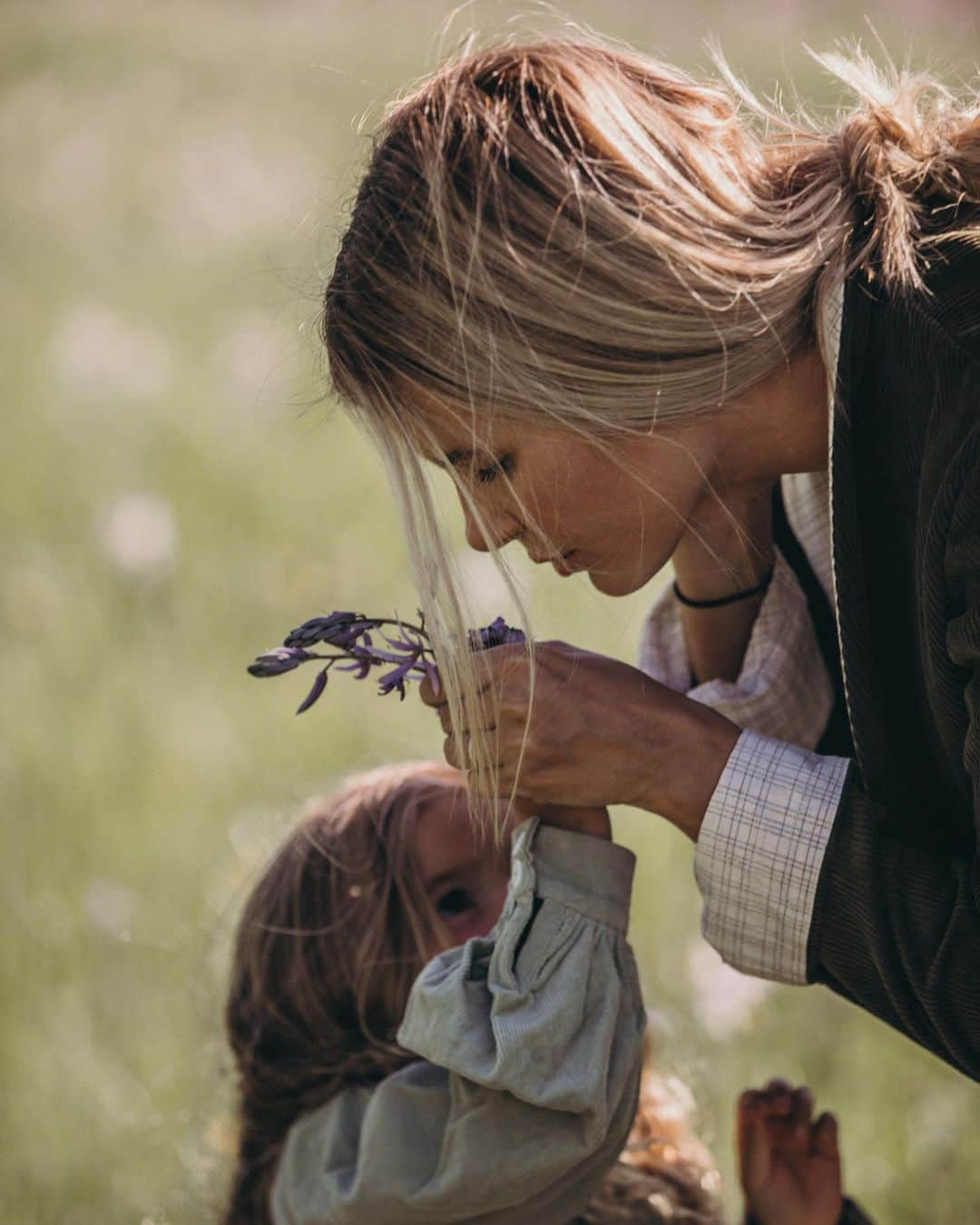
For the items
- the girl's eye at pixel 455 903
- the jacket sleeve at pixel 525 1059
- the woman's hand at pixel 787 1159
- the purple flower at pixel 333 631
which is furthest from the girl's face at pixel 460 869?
the purple flower at pixel 333 631

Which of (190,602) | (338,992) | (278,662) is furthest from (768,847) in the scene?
(190,602)

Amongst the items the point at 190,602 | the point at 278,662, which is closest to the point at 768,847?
the point at 278,662

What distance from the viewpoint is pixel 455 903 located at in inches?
88.0

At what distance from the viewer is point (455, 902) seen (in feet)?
7.34

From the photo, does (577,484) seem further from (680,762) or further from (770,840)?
(770,840)

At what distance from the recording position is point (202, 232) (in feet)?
20.1

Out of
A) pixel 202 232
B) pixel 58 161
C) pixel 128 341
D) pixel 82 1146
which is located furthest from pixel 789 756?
Result: pixel 58 161

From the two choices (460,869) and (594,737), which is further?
(460,869)

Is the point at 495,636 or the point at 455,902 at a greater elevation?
the point at 495,636

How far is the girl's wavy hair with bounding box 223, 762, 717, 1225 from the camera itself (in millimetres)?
2168

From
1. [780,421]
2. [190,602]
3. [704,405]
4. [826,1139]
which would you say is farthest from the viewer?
[190,602]

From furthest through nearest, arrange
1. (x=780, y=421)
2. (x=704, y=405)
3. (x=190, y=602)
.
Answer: (x=190, y=602)
(x=780, y=421)
(x=704, y=405)

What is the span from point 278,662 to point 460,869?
685 millimetres

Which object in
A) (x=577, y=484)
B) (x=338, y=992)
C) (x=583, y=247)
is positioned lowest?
(x=338, y=992)
